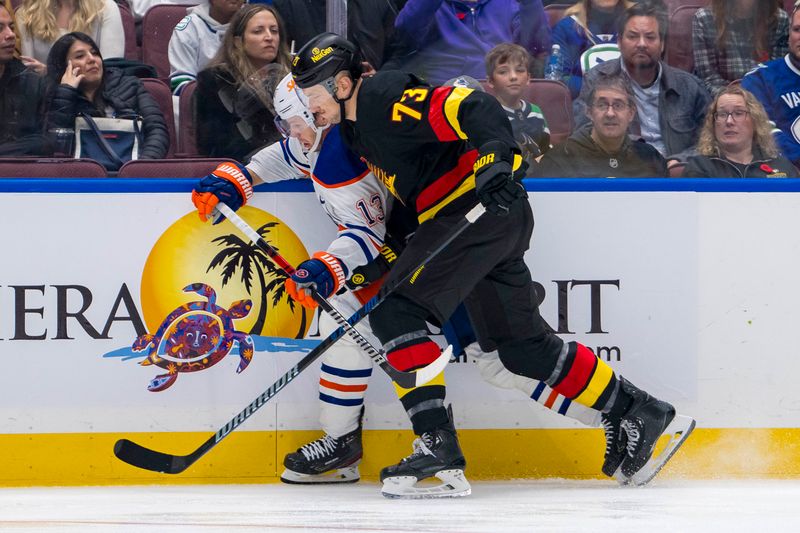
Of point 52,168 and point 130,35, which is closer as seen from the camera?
point 52,168

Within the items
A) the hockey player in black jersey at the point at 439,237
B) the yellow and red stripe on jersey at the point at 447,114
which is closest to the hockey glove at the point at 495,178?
the hockey player in black jersey at the point at 439,237

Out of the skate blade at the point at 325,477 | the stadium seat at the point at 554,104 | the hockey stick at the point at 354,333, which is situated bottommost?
the skate blade at the point at 325,477

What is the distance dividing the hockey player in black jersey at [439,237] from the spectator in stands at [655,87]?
62 cm

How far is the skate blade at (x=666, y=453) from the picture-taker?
10.5 ft

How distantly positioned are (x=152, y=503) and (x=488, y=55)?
160 centimetres

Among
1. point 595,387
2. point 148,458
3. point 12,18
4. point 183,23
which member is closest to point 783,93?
point 595,387

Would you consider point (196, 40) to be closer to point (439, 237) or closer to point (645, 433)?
point (439, 237)

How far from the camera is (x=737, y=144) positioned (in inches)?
137

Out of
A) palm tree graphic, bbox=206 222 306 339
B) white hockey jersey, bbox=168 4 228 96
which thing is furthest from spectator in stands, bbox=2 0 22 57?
palm tree graphic, bbox=206 222 306 339

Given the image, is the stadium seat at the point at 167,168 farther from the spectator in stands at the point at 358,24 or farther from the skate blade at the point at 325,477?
the skate blade at the point at 325,477

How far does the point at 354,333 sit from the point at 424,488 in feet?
1.45

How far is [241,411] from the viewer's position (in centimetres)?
317

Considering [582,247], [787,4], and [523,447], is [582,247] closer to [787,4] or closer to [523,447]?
[523,447]

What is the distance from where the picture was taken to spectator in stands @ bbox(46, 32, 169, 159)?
3328mm
